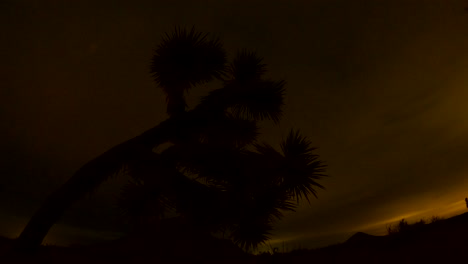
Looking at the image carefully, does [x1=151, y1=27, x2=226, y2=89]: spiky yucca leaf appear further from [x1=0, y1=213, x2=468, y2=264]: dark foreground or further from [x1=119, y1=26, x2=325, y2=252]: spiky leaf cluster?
[x1=0, y1=213, x2=468, y2=264]: dark foreground

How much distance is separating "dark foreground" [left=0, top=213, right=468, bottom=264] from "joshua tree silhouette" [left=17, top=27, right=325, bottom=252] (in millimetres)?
397

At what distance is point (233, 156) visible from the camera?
4750 mm

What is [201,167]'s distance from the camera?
4.70 meters

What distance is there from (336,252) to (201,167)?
1.97 meters

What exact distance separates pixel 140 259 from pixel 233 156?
5.88 feet

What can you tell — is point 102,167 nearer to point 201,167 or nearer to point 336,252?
point 201,167

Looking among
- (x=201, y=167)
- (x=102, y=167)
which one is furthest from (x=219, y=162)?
(x=102, y=167)

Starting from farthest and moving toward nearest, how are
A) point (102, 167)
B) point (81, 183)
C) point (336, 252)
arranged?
point (102, 167)
point (81, 183)
point (336, 252)

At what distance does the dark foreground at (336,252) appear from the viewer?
3170 mm

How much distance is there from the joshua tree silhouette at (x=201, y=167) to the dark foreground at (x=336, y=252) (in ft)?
1.30

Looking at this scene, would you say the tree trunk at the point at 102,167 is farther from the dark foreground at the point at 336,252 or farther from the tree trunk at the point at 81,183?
the dark foreground at the point at 336,252

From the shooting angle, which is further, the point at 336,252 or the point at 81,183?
the point at 81,183

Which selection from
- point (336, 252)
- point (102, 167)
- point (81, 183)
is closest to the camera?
point (336, 252)

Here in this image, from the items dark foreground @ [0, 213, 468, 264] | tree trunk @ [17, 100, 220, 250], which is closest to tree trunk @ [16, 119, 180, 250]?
tree trunk @ [17, 100, 220, 250]
